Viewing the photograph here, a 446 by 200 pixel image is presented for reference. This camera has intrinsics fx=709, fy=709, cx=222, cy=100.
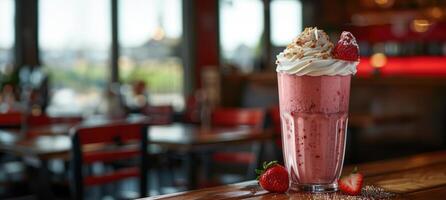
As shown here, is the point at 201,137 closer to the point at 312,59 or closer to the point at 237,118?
the point at 237,118

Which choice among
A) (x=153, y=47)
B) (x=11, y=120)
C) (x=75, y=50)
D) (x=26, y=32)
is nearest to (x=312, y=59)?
(x=11, y=120)

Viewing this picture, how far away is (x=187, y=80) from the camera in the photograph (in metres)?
10.6

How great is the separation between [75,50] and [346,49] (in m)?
8.32

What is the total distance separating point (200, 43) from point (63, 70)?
2.32 m

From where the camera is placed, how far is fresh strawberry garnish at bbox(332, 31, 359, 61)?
1.46 meters

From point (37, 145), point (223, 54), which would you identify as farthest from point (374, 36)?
point (37, 145)

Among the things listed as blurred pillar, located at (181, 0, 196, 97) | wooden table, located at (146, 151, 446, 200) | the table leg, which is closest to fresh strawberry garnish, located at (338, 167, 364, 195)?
wooden table, located at (146, 151, 446, 200)

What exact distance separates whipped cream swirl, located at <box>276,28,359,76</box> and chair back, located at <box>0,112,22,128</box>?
335 centimetres

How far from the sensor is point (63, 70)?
30.7 feet

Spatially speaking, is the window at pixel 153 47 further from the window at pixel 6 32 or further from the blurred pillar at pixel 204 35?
the window at pixel 6 32

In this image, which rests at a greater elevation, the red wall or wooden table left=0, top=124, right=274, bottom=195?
the red wall

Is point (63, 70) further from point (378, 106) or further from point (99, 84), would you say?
point (378, 106)

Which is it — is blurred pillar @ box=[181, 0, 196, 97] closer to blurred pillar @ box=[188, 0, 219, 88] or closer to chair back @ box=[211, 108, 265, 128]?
blurred pillar @ box=[188, 0, 219, 88]

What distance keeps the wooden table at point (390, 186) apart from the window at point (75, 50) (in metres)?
7.33
